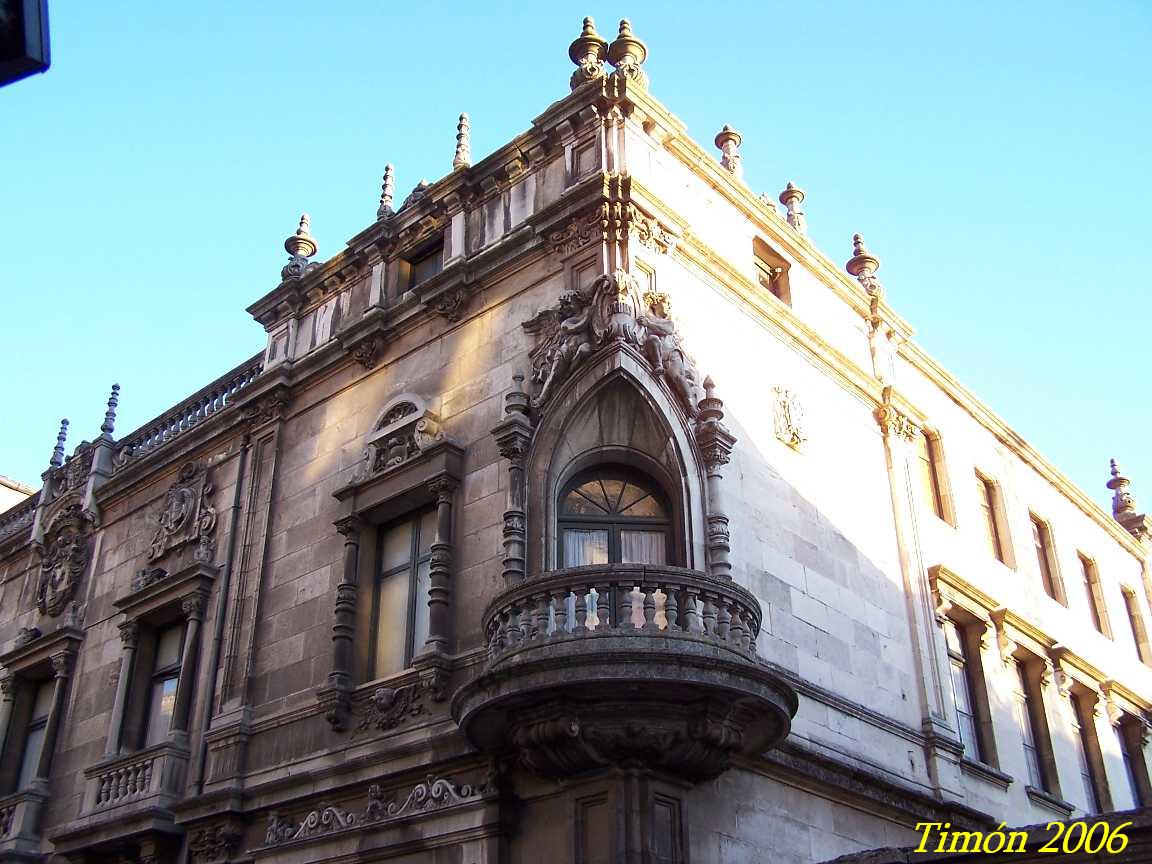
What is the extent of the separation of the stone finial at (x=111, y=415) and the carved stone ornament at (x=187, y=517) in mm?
3698

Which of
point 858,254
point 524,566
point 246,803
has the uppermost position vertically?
point 858,254

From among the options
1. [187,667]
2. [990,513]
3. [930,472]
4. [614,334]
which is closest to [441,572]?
[614,334]

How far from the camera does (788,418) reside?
17656 mm

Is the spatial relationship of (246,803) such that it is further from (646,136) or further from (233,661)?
(646,136)

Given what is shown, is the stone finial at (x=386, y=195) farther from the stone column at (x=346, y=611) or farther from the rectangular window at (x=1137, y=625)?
the rectangular window at (x=1137, y=625)

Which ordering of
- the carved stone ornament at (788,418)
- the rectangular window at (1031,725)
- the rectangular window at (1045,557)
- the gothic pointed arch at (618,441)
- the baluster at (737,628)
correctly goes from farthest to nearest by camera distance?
the rectangular window at (1045,557) < the rectangular window at (1031,725) < the carved stone ornament at (788,418) < the gothic pointed arch at (618,441) < the baluster at (737,628)

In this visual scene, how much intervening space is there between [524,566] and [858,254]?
1174 centimetres

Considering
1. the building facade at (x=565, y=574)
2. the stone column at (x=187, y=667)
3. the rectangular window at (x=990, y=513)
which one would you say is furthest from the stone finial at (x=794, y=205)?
the stone column at (x=187, y=667)

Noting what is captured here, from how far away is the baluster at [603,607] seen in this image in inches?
488

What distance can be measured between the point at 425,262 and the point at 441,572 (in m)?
6.59

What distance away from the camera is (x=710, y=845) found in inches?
506

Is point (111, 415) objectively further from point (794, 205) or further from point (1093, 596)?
point (1093, 596)

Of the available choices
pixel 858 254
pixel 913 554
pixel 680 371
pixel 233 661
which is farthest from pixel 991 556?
pixel 233 661

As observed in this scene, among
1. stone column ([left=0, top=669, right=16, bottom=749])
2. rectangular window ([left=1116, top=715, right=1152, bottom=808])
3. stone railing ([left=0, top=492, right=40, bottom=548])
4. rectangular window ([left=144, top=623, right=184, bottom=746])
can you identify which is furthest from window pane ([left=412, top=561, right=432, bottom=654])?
rectangular window ([left=1116, top=715, right=1152, bottom=808])
